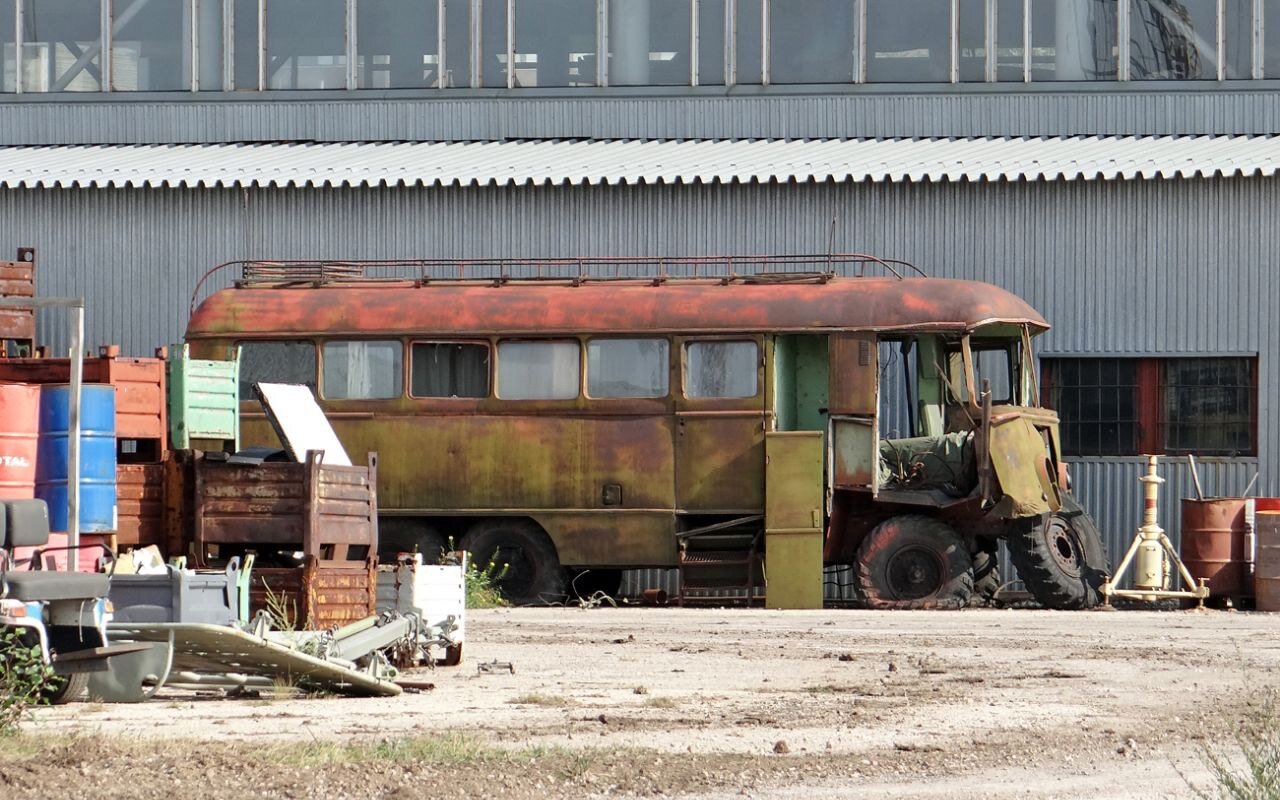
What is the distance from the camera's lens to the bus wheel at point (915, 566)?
19359 mm

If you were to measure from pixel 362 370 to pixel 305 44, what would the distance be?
6.97 meters

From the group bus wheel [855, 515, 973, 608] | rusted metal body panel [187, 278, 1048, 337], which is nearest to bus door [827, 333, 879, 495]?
rusted metal body panel [187, 278, 1048, 337]

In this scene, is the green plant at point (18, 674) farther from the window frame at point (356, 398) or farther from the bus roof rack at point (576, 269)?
the bus roof rack at point (576, 269)

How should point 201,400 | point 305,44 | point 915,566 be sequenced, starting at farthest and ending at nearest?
point 305,44, point 915,566, point 201,400

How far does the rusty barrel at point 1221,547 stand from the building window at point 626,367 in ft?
17.3

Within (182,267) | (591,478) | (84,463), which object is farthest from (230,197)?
(84,463)

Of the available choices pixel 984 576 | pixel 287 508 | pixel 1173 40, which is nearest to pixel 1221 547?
pixel 984 576

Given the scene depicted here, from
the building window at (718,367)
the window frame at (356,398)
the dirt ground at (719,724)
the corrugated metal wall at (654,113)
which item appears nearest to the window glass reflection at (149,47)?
the corrugated metal wall at (654,113)

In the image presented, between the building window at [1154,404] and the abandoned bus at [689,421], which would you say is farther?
the building window at [1154,404]

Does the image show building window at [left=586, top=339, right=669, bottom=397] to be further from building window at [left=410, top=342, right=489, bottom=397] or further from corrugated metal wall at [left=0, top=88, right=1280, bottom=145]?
corrugated metal wall at [left=0, top=88, right=1280, bottom=145]

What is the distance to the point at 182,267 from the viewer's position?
23.7 metres

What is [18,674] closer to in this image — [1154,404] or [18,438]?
[18,438]

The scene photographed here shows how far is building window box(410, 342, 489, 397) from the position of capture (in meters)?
20.1

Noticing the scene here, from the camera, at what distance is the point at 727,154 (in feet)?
78.9
